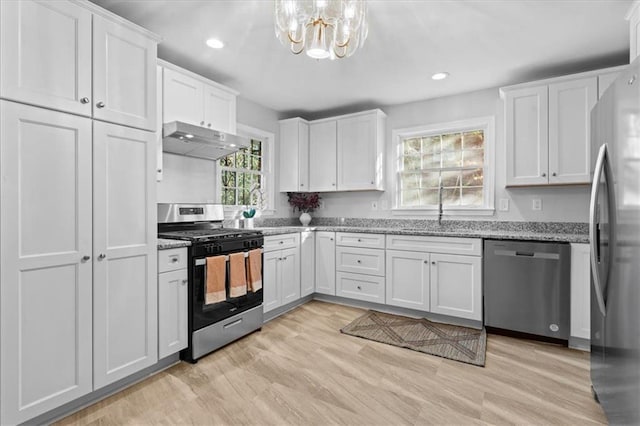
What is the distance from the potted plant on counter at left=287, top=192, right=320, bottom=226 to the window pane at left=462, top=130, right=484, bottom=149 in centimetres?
200

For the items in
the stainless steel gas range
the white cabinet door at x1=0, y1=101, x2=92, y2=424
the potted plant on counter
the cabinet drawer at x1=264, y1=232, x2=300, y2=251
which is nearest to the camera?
the white cabinet door at x1=0, y1=101, x2=92, y2=424

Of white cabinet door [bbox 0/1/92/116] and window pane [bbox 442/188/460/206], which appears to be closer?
white cabinet door [bbox 0/1/92/116]

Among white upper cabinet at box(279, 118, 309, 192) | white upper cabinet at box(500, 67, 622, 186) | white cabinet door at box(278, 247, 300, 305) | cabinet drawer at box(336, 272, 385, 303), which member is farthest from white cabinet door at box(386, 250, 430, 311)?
white upper cabinet at box(279, 118, 309, 192)

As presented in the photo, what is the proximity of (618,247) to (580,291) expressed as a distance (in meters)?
1.61

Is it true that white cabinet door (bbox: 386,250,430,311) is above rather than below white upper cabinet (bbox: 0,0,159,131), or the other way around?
below

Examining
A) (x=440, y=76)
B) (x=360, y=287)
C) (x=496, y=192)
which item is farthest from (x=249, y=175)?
(x=496, y=192)

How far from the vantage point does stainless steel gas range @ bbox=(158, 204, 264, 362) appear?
96.6 inches

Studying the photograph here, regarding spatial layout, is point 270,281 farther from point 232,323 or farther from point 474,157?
point 474,157

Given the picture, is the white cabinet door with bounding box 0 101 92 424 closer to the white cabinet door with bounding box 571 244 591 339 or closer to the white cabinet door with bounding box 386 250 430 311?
the white cabinet door with bounding box 386 250 430 311

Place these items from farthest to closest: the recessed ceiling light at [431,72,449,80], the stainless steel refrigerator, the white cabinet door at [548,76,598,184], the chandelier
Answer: the recessed ceiling light at [431,72,449,80] → the white cabinet door at [548,76,598,184] → the chandelier → the stainless steel refrigerator

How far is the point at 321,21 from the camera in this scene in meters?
1.80

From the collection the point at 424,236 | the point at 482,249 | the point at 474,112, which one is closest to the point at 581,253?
the point at 482,249

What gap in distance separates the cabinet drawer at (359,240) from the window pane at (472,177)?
4.04 feet

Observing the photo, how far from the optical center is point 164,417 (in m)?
1.81
